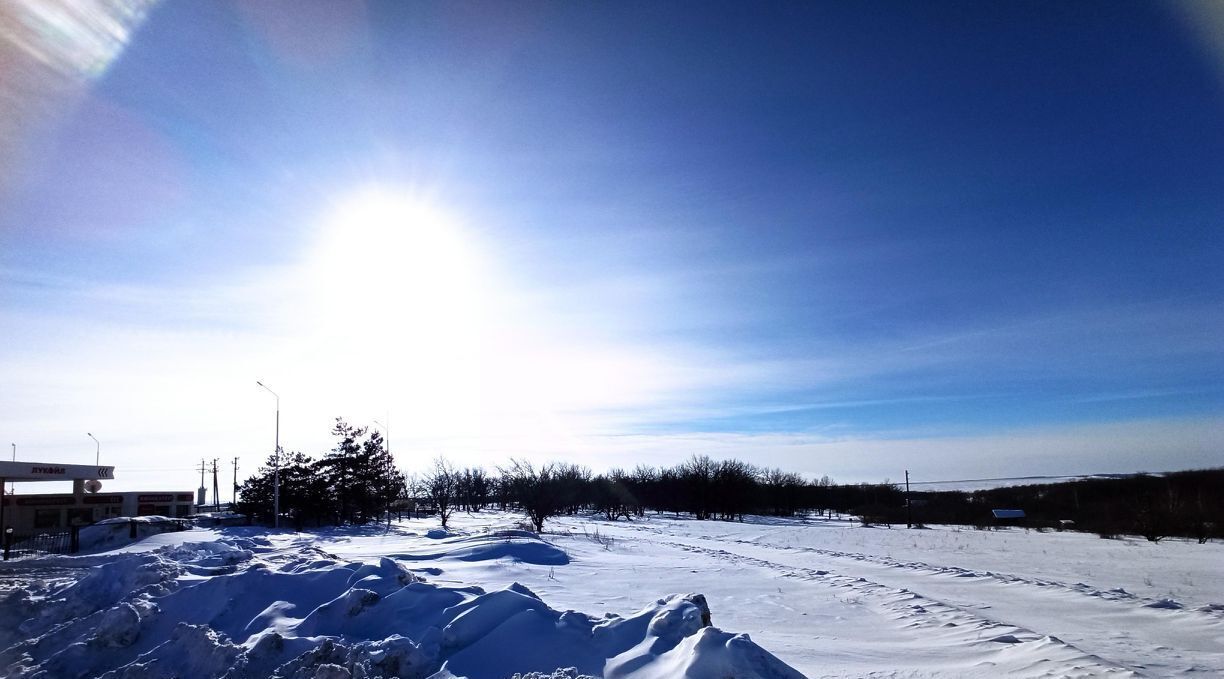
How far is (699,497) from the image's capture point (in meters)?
74.9

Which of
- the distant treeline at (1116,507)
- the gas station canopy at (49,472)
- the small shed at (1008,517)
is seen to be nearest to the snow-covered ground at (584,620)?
the distant treeline at (1116,507)

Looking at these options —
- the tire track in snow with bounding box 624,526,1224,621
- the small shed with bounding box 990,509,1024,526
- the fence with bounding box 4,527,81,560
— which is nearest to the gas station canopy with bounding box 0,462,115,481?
the fence with bounding box 4,527,81,560

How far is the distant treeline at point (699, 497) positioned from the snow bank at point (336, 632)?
23.0m

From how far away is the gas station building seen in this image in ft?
146

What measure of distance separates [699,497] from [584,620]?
69.2 m

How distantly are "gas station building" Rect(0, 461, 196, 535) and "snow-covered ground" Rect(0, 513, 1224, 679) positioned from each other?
32655 millimetres

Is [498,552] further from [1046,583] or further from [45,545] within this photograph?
[45,545]

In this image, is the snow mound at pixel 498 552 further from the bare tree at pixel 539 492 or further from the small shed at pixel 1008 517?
the small shed at pixel 1008 517

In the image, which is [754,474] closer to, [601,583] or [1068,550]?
[1068,550]

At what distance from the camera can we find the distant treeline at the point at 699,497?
125 feet

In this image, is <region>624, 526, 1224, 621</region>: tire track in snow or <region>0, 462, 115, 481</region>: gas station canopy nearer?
<region>624, 526, 1224, 621</region>: tire track in snow

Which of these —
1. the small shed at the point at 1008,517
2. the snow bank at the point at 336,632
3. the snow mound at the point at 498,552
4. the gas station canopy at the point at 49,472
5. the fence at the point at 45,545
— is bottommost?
the small shed at the point at 1008,517

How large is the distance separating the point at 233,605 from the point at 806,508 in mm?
86079

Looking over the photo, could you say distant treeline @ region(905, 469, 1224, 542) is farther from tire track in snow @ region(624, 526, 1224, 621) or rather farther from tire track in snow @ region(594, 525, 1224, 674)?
tire track in snow @ region(594, 525, 1224, 674)
